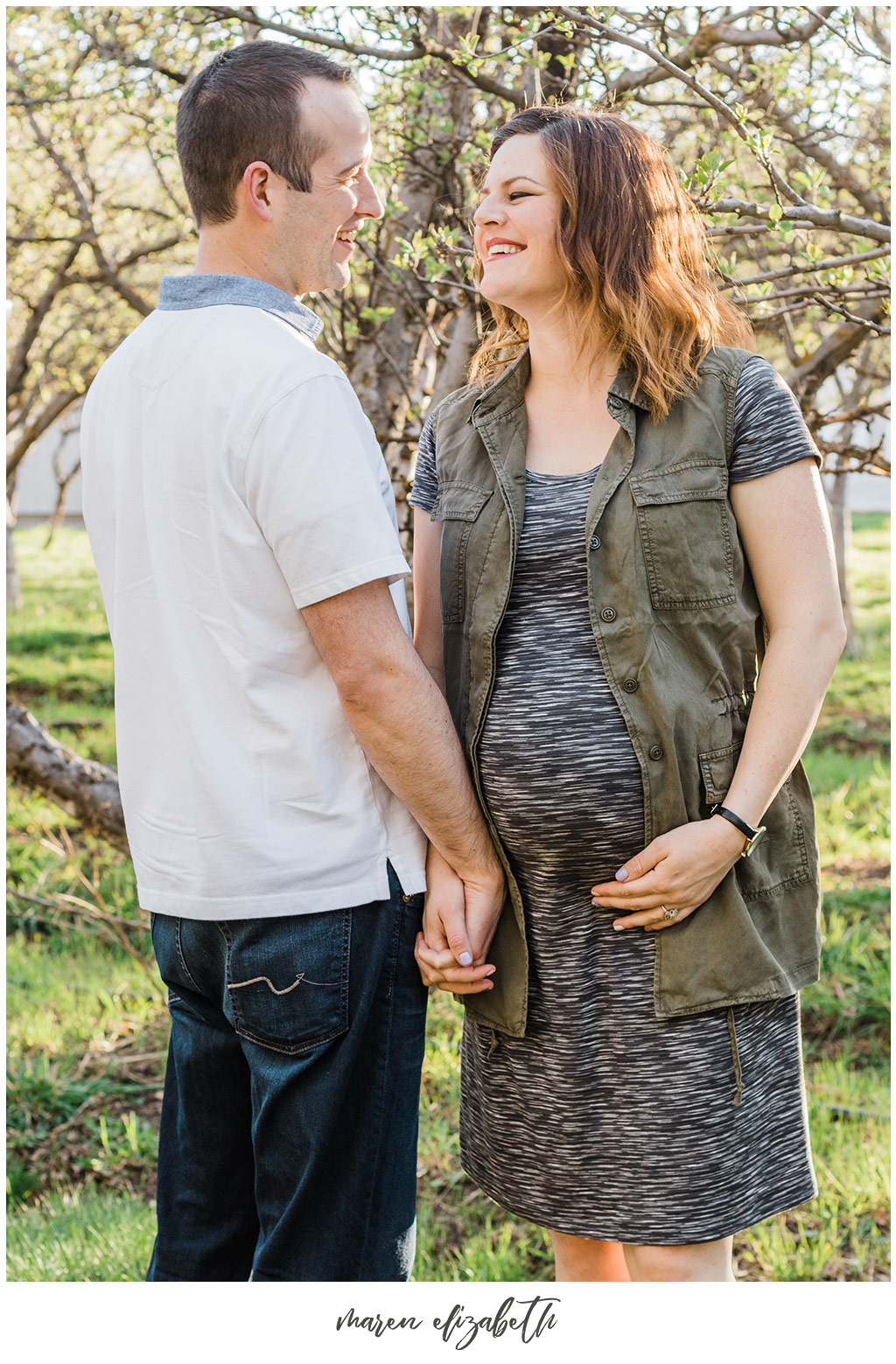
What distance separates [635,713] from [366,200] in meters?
0.99

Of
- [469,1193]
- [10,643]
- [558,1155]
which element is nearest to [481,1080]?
[558,1155]

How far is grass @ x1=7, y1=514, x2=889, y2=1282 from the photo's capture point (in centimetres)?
287

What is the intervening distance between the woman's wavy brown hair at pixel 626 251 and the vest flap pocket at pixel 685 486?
0.12 metres

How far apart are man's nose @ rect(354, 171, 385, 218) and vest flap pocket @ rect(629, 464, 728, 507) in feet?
2.19

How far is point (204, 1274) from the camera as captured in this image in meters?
2.01

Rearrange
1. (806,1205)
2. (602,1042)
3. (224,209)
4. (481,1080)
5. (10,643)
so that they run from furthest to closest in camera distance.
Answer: (10,643) → (806,1205) → (481,1080) → (602,1042) → (224,209)

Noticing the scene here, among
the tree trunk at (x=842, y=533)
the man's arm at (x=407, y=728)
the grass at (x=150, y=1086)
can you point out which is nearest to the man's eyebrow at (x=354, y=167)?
the man's arm at (x=407, y=728)

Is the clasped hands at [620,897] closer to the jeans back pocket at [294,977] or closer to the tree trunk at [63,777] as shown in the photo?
the jeans back pocket at [294,977]

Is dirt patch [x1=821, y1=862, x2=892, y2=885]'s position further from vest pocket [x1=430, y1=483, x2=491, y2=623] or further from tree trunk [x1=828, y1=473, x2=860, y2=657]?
→ tree trunk [x1=828, y1=473, x2=860, y2=657]

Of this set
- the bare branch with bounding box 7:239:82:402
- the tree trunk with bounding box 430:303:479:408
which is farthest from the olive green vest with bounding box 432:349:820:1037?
→ the bare branch with bounding box 7:239:82:402

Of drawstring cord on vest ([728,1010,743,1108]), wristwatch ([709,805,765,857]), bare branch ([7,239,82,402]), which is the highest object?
bare branch ([7,239,82,402])

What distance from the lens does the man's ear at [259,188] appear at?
1769 millimetres

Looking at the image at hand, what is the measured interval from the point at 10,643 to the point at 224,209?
→ 9837 millimetres

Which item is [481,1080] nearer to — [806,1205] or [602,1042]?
[602,1042]
